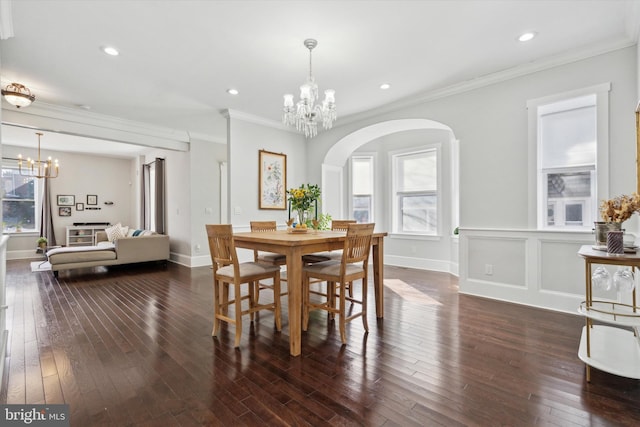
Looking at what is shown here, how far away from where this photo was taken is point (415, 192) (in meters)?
5.80

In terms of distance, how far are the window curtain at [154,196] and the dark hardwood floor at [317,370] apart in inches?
150

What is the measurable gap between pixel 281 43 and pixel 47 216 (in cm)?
825

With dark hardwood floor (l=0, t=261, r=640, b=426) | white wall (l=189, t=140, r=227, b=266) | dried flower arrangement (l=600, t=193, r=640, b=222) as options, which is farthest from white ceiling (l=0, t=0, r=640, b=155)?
dark hardwood floor (l=0, t=261, r=640, b=426)

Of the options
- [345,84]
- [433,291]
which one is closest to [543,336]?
[433,291]

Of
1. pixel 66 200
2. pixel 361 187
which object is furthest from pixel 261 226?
pixel 66 200

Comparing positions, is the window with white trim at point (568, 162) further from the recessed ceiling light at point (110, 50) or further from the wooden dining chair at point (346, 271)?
the recessed ceiling light at point (110, 50)

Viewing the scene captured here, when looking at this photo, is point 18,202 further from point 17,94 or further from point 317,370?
point 317,370

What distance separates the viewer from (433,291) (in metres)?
3.99

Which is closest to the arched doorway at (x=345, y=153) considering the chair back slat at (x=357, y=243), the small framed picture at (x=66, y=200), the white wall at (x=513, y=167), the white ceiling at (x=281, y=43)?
the white wall at (x=513, y=167)

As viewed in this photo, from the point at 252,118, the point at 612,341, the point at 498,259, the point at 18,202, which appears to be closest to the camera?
the point at 612,341

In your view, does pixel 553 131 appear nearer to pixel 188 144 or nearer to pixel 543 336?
pixel 543 336

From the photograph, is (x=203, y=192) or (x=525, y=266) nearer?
(x=525, y=266)

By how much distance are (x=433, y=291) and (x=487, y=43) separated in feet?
9.73

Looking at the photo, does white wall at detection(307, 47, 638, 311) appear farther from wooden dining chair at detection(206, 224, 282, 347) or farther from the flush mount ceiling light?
the flush mount ceiling light
